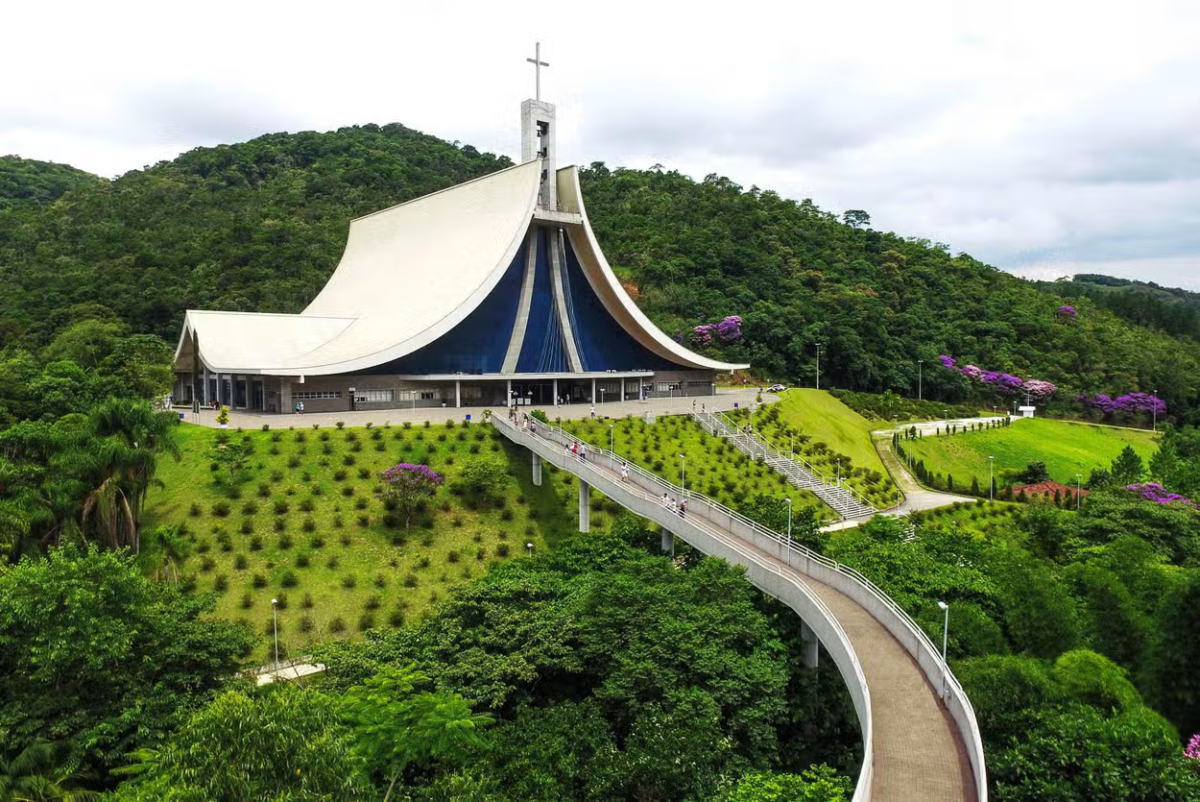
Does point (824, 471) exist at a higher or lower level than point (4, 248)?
lower

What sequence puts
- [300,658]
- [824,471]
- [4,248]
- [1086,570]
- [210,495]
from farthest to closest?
[4,248] < [824,471] < [210,495] < [1086,570] < [300,658]

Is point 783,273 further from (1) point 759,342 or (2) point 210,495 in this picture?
(2) point 210,495

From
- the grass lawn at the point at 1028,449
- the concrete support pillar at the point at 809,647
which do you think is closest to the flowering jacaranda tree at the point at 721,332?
the grass lawn at the point at 1028,449

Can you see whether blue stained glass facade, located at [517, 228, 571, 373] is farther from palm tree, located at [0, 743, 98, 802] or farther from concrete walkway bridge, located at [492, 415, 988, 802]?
palm tree, located at [0, 743, 98, 802]

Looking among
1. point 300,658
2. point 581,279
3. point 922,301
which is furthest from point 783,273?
point 300,658

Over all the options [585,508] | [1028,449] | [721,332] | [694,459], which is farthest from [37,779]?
[1028,449]

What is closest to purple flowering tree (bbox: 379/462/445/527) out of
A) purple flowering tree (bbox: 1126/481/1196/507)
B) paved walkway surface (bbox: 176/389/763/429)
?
paved walkway surface (bbox: 176/389/763/429)
